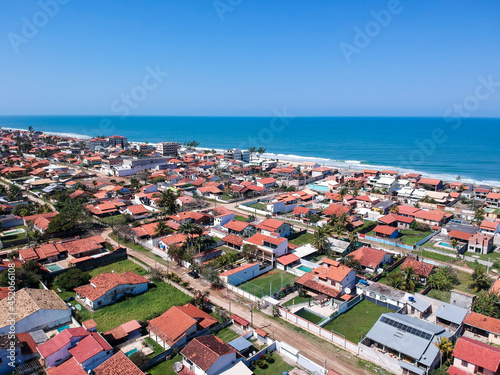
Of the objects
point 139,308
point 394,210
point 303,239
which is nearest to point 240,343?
point 139,308

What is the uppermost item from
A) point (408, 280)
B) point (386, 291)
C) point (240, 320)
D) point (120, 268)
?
point (408, 280)

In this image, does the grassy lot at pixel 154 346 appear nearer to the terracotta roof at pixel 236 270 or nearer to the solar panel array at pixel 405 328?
the terracotta roof at pixel 236 270

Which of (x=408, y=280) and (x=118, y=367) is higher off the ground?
(x=408, y=280)

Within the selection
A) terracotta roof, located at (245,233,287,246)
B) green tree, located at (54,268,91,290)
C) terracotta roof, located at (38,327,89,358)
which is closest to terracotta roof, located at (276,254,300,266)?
terracotta roof, located at (245,233,287,246)

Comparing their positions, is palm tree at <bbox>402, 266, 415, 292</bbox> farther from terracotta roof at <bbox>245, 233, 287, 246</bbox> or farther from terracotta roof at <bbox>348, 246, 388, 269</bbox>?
terracotta roof at <bbox>245, 233, 287, 246</bbox>

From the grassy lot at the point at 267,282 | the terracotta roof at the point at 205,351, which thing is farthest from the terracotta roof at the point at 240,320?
the grassy lot at the point at 267,282

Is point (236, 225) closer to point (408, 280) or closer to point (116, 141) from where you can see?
point (408, 280)
